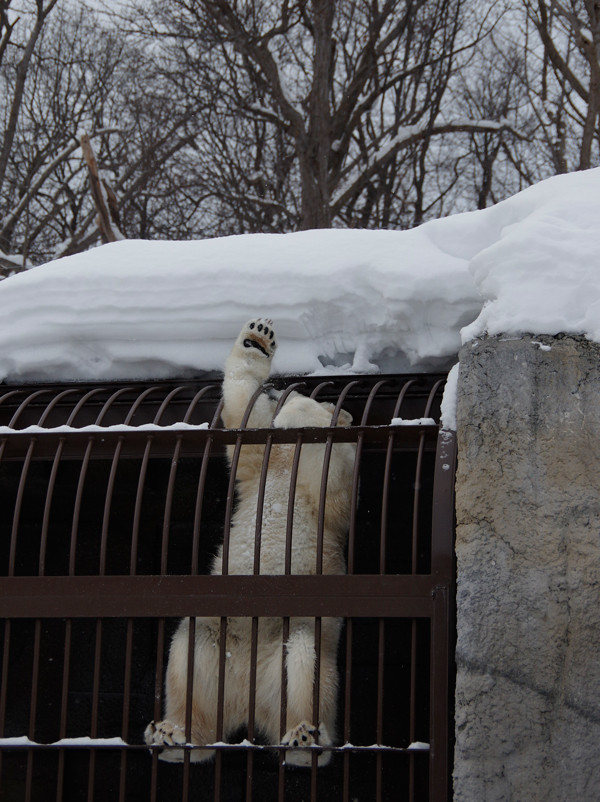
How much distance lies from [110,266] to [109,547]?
163cm

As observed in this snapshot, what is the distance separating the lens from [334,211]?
36.0ft

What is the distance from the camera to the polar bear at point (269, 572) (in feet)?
11.1

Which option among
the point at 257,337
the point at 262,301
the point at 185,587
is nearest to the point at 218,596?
the point at 185,587

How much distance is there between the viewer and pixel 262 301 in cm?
407

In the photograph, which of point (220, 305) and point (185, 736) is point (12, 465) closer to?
point (220, 305)

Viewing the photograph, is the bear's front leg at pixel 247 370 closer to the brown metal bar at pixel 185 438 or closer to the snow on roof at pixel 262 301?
the snow on roof at pixel 262 301

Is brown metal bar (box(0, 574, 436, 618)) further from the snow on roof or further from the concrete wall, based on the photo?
the snow on roof

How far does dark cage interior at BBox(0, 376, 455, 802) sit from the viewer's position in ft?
10.2

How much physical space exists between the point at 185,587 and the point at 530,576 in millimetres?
1217

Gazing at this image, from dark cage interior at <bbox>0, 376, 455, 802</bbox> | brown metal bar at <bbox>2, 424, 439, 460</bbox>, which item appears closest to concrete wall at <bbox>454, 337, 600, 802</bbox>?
dark cage interior at <bbox>0, 376, 455, 802</bbox>

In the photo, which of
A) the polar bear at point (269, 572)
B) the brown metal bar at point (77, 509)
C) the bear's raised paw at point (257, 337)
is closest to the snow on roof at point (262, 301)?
the bear's raised paw at point (257, 337)

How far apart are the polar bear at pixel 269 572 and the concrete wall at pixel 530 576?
2.17ft

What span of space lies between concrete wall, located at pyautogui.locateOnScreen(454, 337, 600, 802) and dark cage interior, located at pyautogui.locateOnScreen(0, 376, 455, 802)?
0.22 meters

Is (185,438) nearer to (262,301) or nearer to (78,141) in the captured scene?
(262,301)
